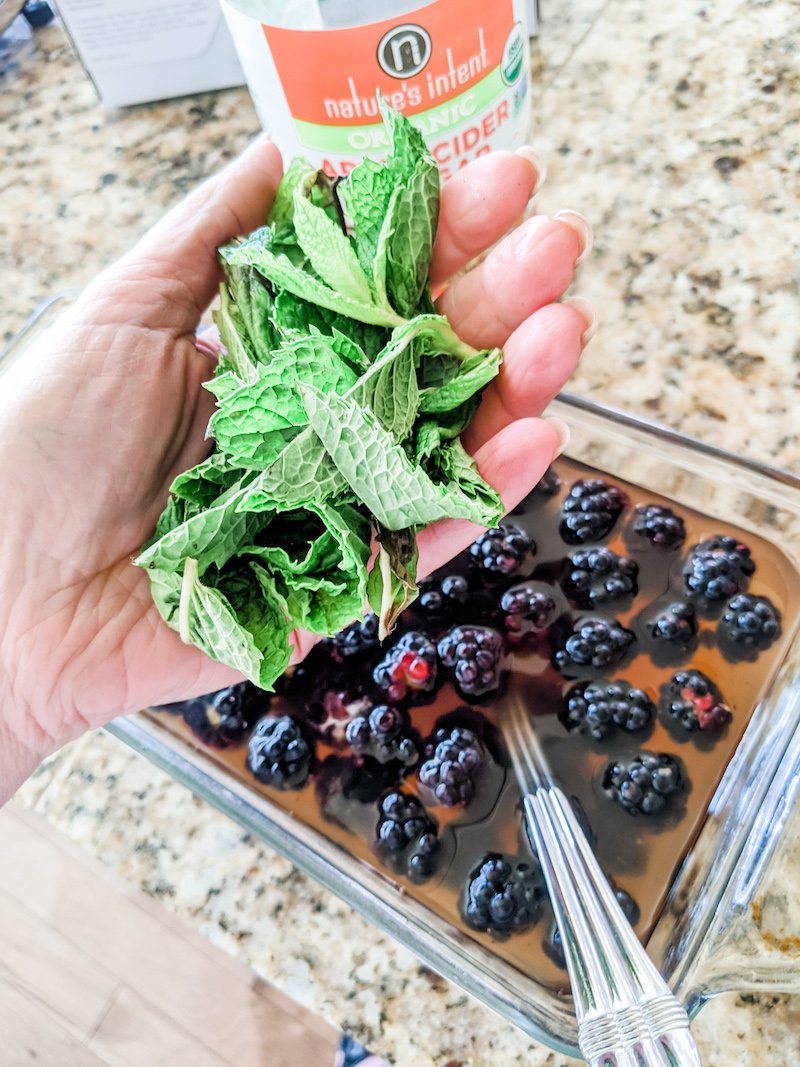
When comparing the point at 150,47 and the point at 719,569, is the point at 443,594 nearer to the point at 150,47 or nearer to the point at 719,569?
the point at 719,569

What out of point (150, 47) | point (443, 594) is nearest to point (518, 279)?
point (443, 594)

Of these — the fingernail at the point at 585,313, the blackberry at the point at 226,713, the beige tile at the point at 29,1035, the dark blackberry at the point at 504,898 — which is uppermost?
the fingernail at the point at 585,313

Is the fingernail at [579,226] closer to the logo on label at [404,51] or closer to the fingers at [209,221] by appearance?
the logo on label at [404,51]

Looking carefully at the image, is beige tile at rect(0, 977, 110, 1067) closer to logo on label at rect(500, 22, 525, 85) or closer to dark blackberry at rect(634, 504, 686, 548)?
dark blackberry at rect(634, 504, 686, 548)

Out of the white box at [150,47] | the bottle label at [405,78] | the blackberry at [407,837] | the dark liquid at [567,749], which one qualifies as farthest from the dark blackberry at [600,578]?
the white box at [150,47]

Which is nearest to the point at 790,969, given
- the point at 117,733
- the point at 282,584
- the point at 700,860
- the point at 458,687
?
the point at 700,860

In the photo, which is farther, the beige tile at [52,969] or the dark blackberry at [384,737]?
the beige tile at [52,969]
